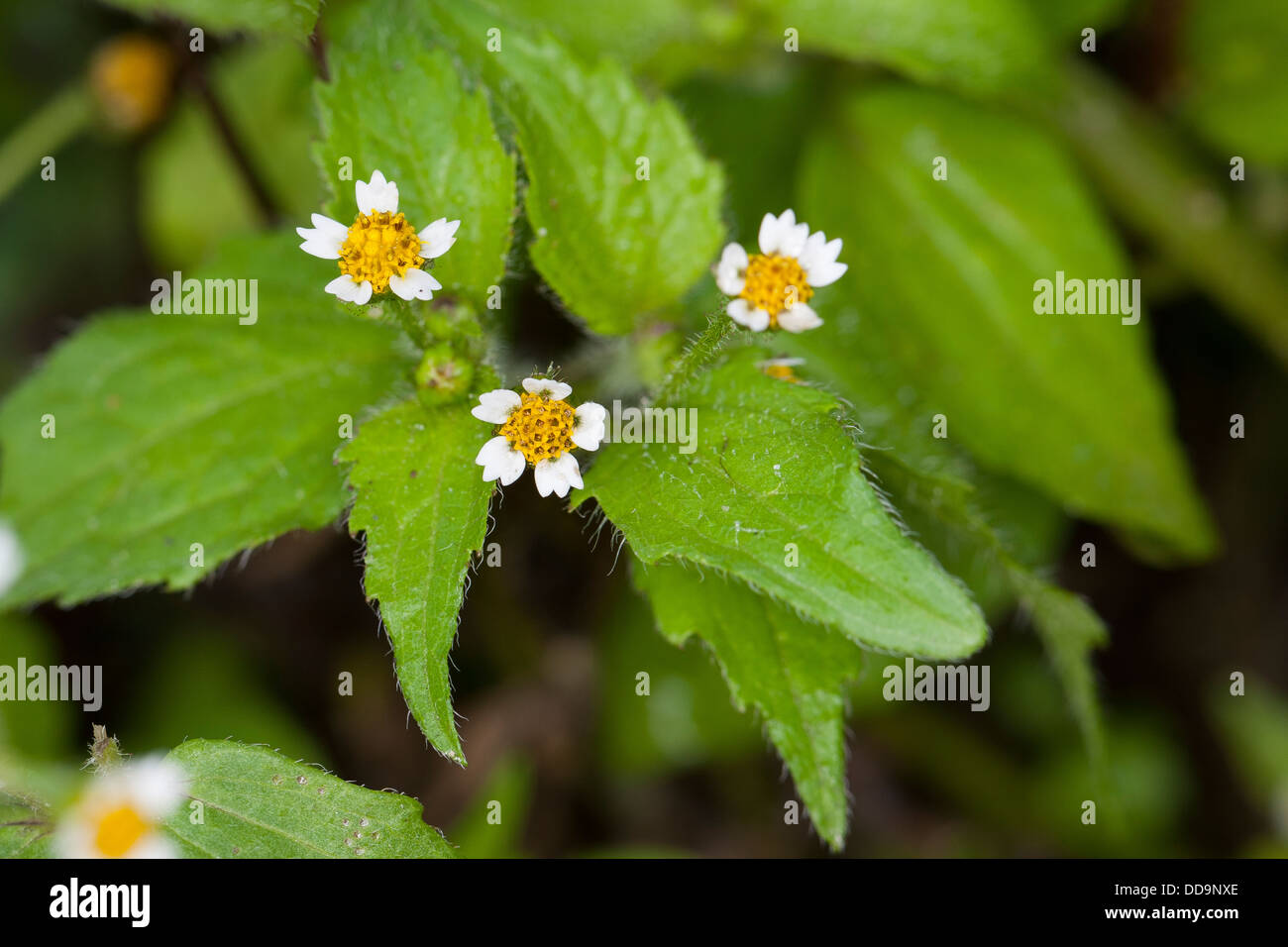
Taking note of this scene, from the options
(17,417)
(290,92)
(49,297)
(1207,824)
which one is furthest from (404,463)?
(1207,824)

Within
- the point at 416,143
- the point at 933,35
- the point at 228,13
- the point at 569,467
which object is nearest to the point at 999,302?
the point at 933,35

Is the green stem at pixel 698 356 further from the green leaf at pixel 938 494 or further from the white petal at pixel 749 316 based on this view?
the green leaf at pixel 938 494

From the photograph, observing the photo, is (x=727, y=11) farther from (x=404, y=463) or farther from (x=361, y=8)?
(x=404, y=463)

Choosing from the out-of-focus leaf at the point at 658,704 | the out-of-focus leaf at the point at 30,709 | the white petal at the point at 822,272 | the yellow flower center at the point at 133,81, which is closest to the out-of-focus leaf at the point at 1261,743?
the out-of-focus leaf at the point at 658,704

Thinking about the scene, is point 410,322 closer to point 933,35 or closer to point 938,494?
point 938,494

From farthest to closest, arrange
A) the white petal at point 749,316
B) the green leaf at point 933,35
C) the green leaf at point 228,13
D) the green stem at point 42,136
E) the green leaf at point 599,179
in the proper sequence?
the green stem at point 42,136 < the green leaf at point 933,35 < the green leaf at point 228,13 < the green leaf at point 599,179 < the white petal at point 749,316

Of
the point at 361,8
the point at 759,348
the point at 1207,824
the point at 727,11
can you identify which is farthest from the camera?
the point at 1207,824

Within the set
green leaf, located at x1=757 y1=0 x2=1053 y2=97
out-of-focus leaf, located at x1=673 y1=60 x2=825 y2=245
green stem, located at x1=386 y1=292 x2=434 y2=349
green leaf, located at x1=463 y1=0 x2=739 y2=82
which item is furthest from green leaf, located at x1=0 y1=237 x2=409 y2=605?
green leaf, located at x1=757 y1=0 x2=1053 y2=97
